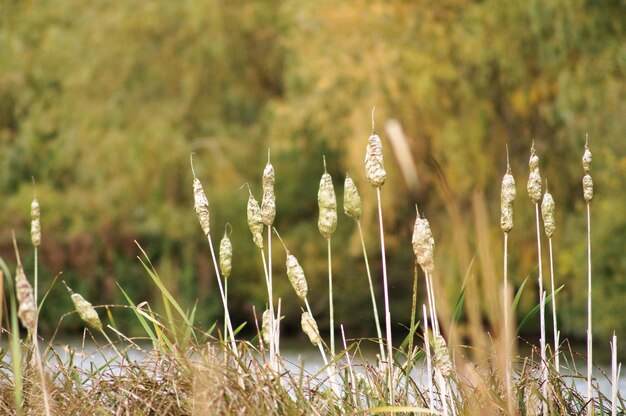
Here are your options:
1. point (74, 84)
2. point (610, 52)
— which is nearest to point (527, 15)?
point (610, 52)

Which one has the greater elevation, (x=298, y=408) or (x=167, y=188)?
(x=298, y=408)

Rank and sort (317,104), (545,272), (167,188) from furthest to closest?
(167,188)
(317,104)
(545,272)

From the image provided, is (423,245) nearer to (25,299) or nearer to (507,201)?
(507,201)

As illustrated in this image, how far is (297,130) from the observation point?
1591cm

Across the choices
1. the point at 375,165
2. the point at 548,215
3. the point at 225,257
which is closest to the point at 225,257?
the point at 225,257

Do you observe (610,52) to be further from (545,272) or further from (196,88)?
(196,88)

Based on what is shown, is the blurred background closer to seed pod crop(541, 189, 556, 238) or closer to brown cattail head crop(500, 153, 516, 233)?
seed pod crop(541, 189, 556, 238)

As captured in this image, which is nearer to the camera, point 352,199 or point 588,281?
point 352,199

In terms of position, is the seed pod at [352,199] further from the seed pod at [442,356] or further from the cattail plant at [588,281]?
the cattail plant at [588,281]

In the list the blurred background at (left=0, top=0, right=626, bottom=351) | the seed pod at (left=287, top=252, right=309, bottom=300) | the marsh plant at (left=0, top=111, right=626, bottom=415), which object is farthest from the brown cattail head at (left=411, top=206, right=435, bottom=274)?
the blurred background at (left=0, top=0, right=626, bottom=351)

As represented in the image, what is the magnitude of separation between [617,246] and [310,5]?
15.8 feet

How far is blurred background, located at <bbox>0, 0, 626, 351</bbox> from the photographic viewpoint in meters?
12.6

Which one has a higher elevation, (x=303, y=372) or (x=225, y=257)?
(x=225, y=257)

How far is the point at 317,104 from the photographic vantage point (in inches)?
575
